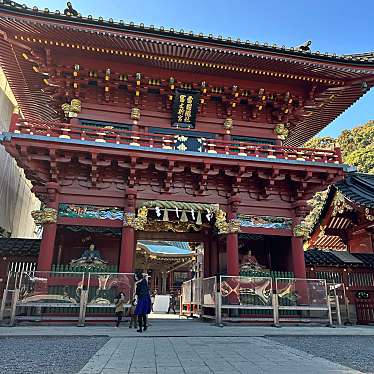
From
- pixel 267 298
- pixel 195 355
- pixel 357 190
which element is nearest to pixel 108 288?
pixel 267 298

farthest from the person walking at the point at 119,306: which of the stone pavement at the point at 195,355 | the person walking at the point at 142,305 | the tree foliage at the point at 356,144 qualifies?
the tree foliage at the point at 356,144

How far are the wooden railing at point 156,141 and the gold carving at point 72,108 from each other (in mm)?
719

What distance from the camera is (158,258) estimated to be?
27641 mm

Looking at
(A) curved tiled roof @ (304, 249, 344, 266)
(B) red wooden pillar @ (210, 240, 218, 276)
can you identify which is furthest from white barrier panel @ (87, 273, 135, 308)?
(A) curved tiled roof @ (304, 249, 344, 266)

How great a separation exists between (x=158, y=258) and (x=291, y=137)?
1550cm

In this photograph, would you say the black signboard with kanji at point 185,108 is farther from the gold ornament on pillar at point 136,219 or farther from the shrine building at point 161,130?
the gold ornament on pillar at point 136,219

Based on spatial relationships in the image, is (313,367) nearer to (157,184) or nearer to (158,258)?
(157,184)

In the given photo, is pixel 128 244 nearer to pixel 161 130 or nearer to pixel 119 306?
pixel 119 306

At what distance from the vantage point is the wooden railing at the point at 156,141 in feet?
39.3

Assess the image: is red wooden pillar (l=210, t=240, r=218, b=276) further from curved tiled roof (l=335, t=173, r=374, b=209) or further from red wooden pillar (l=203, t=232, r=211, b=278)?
curved tiled roof (l=335, t=173, r=374, b=209)

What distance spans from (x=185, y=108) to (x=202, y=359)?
35.4 feet

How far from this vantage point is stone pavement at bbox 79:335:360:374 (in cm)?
468

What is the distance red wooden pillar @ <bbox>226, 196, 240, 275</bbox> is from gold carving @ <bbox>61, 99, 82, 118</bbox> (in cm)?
757

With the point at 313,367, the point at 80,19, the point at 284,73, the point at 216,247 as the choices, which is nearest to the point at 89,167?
the point at 80,19
